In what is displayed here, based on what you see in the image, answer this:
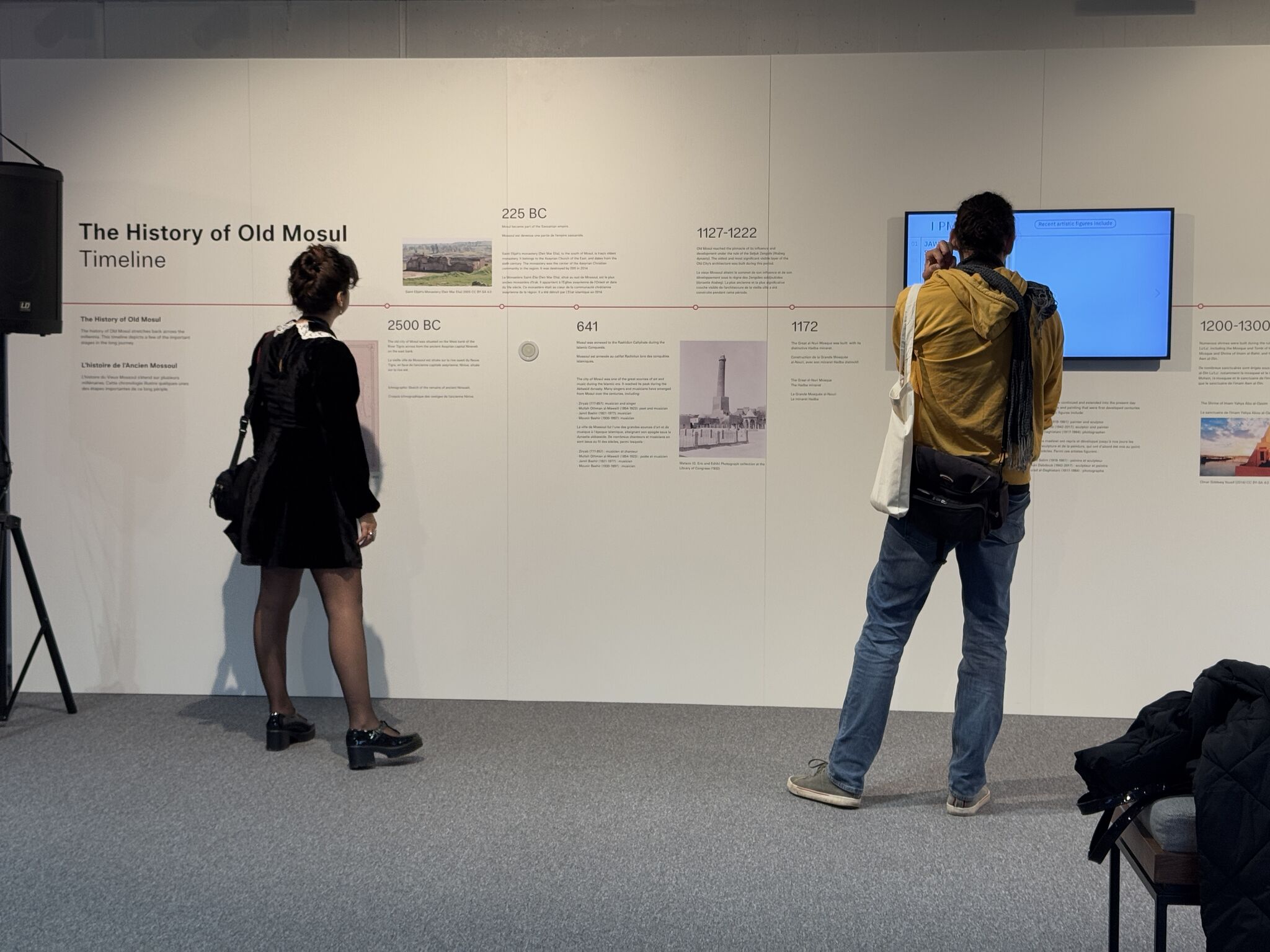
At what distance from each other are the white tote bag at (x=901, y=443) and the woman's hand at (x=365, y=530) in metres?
1.57

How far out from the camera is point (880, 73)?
416cm

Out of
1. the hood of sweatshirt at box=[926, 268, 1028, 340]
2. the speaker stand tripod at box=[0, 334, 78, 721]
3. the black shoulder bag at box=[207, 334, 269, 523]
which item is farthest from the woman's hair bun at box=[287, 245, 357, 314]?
the hood of sweatshirt at box=[926, 268, 1028, 340]

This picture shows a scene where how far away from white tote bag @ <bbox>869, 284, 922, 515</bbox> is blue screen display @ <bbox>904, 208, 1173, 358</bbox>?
1.22 metres

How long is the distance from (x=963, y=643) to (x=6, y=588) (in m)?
3.50

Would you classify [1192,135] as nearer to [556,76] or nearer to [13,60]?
[556,76]

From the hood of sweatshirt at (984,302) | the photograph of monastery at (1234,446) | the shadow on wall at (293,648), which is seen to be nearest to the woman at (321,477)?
the shadow on wall at (293,648)

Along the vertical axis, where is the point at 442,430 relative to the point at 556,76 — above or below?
below

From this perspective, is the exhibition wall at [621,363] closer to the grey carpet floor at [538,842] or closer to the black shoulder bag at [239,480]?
the grey carpet floor at [538,842]

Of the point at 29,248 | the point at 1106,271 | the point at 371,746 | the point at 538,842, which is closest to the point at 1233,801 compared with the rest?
the point at 538,842

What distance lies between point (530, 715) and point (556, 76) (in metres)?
2.41

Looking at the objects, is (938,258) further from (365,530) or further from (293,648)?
(293,648)

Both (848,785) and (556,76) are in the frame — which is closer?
(848,785)

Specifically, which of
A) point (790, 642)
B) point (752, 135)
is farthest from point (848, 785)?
point (752, 135)

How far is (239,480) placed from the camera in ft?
11.9
